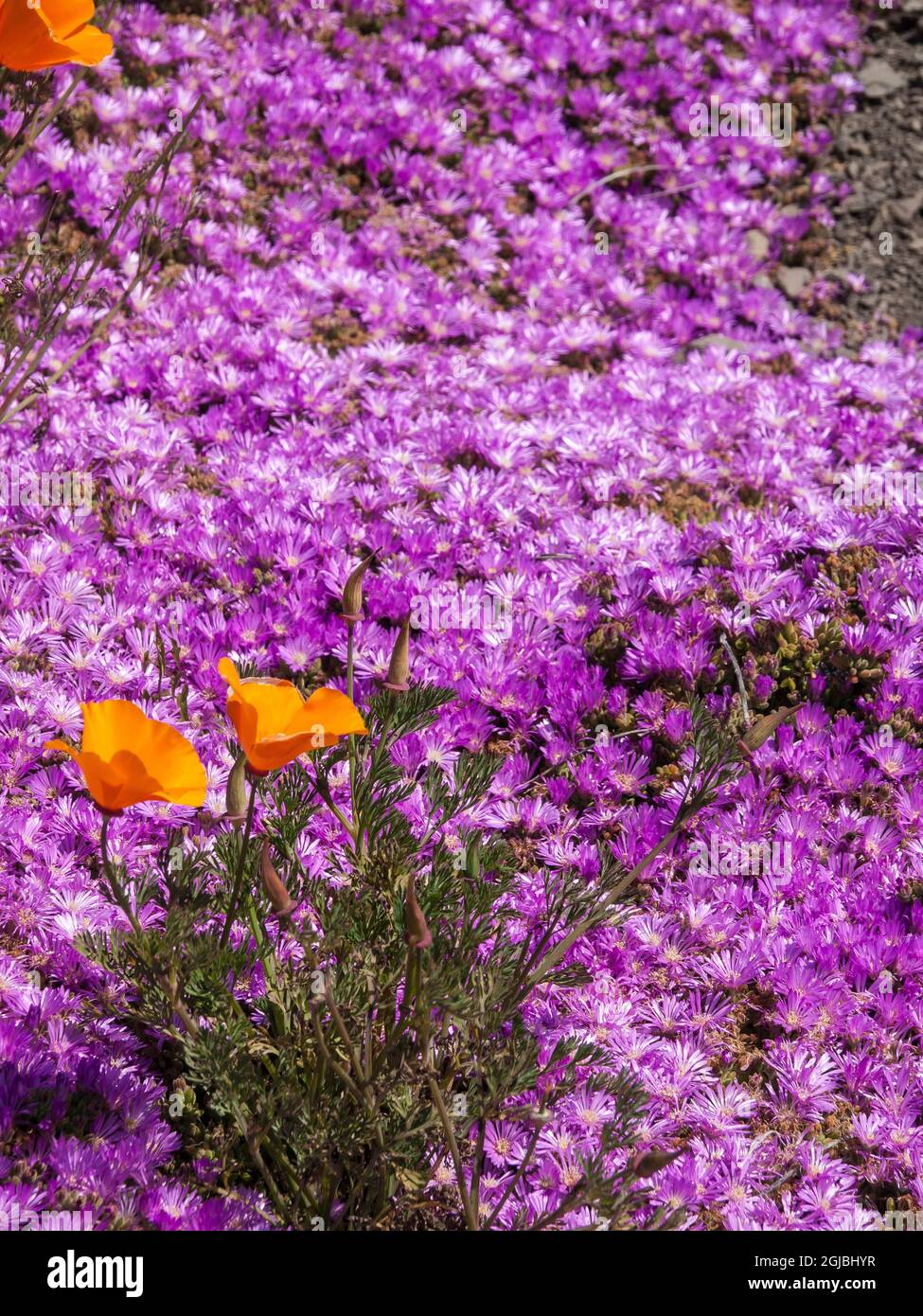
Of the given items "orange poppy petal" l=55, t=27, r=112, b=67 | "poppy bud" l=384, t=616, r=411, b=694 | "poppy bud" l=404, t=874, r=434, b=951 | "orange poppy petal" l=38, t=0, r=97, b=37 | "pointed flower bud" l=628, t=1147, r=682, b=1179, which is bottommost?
"pointed flower bud" l=628, t=1147, r=682, b=1179

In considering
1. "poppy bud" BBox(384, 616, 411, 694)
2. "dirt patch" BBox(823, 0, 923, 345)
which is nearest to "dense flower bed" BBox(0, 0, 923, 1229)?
"dirt patch" BBox(823, 0, 923, 345)

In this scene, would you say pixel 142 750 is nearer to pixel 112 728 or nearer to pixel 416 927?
pixel 112 728

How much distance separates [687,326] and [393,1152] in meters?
4.43

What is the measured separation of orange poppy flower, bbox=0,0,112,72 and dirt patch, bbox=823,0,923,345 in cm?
429

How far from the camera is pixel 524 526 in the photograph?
4.50m

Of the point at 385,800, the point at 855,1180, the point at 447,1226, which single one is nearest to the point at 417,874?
the point at 385,800

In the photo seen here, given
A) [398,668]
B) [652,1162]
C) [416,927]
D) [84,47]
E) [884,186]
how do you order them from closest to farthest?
[652,1162] → [416,927] → [398,668] → [84,47] → [884,186]

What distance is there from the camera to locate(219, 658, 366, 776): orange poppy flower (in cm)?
207

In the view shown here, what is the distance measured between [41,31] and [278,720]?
1.70 m

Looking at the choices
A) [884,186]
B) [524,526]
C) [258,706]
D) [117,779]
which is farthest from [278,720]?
[884,186]

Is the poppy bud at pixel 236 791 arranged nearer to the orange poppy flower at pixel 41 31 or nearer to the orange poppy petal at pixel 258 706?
the orange poppy petal at pixel 258 706

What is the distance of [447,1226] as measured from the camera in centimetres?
278

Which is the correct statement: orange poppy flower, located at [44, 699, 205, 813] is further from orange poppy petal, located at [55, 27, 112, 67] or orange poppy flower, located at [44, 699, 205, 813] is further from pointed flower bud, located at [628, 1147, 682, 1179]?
orange poppy petal, located at [55, 27, 112, 67]

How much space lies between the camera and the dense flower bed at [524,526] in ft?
10.0
